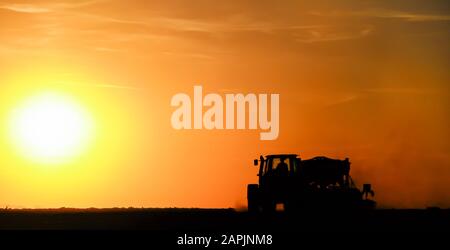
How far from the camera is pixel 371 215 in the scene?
4972 centimetres

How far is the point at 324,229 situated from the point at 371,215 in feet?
48.1

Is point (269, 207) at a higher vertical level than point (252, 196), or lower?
lower

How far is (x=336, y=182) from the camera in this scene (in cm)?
5119

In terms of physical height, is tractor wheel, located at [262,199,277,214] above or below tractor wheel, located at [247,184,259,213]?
below

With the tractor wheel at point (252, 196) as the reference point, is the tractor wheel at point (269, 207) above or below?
below
